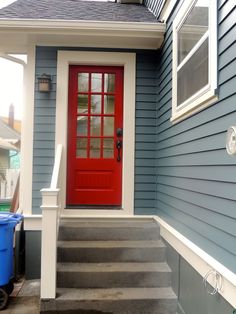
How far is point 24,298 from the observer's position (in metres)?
3.59

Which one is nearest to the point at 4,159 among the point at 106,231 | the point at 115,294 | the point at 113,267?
the point at 106,231

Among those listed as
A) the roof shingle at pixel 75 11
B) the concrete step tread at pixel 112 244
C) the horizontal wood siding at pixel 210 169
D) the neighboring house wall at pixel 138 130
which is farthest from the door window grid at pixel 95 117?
the concrete step tread at pixel 112 244

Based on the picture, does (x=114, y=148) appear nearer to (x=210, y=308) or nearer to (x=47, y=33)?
(x=47, y=33)

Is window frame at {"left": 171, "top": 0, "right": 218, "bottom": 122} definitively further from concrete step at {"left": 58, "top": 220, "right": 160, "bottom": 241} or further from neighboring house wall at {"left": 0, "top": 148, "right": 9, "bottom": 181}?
neighboring house wall at {"left": 0, "top": 148, "right": 9, "bottom": 181}

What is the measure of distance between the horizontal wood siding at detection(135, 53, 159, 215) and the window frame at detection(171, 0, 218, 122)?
0.89m

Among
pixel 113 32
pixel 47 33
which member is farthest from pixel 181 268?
pixel 47 33

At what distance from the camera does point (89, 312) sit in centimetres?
314

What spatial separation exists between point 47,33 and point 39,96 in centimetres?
76

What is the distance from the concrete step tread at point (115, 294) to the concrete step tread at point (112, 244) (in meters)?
0.49

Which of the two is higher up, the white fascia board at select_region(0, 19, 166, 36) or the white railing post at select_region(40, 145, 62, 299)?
the white fascia board at select_region(0, 19, 166, 36)

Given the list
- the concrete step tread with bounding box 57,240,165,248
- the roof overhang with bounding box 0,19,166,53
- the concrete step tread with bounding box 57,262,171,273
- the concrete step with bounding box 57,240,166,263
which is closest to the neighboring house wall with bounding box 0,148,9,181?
the roof overhang with bounding box 0,19,166,53

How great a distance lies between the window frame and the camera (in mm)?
2426

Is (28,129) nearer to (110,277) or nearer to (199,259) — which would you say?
(110,277)

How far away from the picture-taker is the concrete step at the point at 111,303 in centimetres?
317
